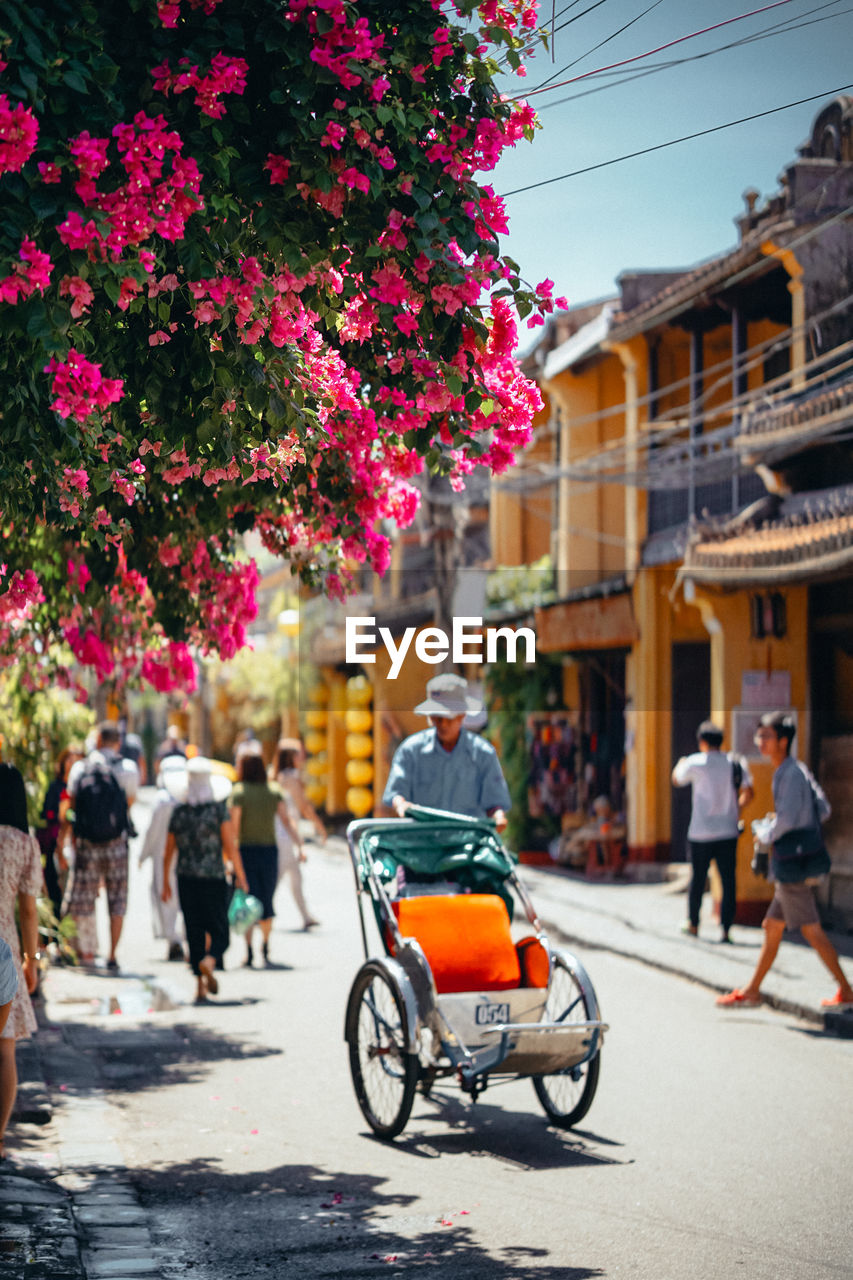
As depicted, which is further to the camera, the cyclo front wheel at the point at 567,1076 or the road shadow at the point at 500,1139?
the cyclo front wheel at the point at 567,1076

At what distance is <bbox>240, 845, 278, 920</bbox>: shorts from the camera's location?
14758 mm

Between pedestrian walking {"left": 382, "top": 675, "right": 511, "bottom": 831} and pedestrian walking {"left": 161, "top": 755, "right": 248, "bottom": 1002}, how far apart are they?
3553mm

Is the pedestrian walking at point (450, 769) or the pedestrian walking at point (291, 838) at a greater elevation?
the pedestrian walking at point (450, 769)

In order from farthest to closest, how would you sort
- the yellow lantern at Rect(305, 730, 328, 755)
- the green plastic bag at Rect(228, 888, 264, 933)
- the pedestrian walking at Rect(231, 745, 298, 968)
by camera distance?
the yellow lantern at Rect(305, 730, 328, 755)
the pedestrian walking at Rect(231, 745, 298, 968)
the green plastic bag at Rect(228, 888, 264, 933)

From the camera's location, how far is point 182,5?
486cm

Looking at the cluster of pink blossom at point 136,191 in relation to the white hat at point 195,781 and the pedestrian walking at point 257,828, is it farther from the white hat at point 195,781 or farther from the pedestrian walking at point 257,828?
the pedestrian walking at point 257,828

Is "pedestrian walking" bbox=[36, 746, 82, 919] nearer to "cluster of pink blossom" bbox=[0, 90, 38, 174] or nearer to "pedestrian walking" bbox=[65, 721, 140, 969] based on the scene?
"pedestrian walking" bbox=[65, 721, 140, 969]

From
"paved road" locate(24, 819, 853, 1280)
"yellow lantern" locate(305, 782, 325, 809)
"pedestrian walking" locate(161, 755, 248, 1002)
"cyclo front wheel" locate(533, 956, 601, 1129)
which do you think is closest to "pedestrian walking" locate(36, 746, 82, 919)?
"pedestrian walking" locate(161, 755, 248, 1002)

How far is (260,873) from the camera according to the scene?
14.8 m

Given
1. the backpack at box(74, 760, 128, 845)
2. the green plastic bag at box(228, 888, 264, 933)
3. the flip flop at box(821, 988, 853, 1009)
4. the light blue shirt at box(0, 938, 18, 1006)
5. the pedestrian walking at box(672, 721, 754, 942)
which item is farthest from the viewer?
the pedestrian walking at box(672, 721, 754, 942)

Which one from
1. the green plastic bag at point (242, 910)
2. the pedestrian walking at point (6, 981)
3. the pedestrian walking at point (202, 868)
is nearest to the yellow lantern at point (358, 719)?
the green plastic bag at point (242, 910)

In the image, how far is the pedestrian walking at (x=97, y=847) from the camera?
14281mm

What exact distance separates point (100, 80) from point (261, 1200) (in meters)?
4.60

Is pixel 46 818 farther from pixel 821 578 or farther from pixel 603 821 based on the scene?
pixel 603 821
